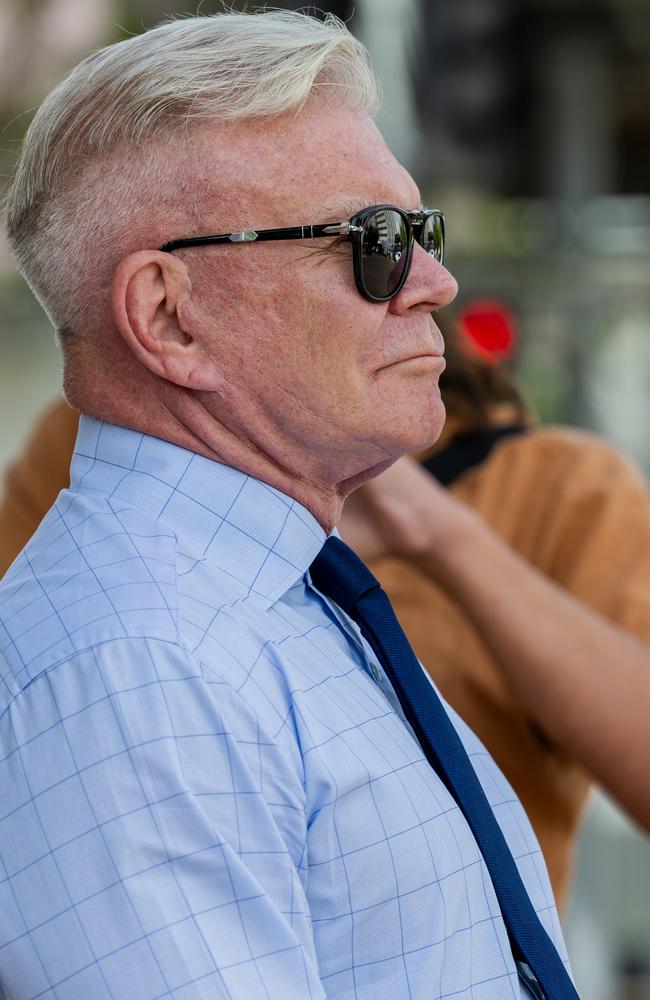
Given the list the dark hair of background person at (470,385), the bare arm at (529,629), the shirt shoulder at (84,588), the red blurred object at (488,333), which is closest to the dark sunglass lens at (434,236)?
the shirt shoulder at (84,588)

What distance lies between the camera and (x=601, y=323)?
279 inches

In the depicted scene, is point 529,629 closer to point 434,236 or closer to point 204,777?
point 434,236

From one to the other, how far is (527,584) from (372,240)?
2.84 feet

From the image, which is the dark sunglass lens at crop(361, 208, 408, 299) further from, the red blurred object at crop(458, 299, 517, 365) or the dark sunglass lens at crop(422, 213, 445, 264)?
the red blurred object at crop(458, 299, 517, 365)

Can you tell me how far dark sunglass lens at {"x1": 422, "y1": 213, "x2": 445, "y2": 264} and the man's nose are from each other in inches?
0.5

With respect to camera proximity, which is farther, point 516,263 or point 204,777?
point 516,263

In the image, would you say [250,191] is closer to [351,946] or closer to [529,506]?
[351,946]

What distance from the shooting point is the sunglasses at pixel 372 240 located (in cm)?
115

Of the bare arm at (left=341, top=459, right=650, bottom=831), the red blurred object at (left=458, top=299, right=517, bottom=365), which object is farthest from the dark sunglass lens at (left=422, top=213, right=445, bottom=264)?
the red blurred object at (left=458, top=299, right=517, bottom=365)

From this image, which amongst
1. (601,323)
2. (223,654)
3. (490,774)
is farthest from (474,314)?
A: (601,323)

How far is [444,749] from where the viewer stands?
3.85ft

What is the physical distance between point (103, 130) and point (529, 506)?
3.70 feet

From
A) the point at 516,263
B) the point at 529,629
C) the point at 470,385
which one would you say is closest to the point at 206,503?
the point at 529,629

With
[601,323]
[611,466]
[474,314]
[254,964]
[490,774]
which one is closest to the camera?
[254,964]
